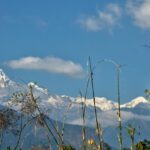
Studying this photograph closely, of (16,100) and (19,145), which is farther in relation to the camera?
(16,100)

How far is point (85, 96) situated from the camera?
7301mm

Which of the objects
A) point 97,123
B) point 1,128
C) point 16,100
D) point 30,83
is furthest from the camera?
point 1,128

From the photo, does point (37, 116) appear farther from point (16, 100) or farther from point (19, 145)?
→ point (16, 100)

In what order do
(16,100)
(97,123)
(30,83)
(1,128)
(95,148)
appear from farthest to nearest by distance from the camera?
(1,128)
(16,100)
(95,148)
(30,83)
(97,123)

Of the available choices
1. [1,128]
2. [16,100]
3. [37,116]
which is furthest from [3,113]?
[37,116]

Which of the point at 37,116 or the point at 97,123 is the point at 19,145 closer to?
the point at 37,116

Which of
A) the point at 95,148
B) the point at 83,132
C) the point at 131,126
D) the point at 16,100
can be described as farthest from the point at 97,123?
the point at 16,100

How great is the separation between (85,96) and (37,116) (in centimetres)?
87

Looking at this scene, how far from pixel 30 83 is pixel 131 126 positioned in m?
1.60

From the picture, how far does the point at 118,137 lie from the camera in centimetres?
704

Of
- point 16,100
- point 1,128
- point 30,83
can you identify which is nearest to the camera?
point 30,83

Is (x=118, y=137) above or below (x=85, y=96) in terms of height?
below

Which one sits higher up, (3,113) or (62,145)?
(3,113)

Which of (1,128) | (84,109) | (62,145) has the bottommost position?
(62,145)
